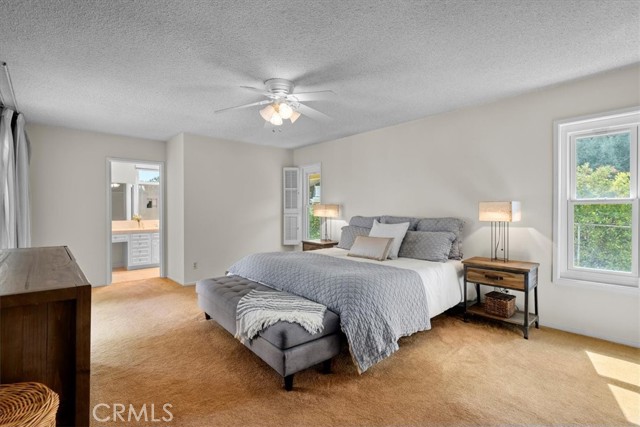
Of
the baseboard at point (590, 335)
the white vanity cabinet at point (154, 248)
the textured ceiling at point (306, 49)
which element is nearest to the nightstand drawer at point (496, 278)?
the baseboard at point (590, 335)

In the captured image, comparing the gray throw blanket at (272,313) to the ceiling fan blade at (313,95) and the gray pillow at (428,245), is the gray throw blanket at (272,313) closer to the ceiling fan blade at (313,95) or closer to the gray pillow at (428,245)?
the gray pillow at (428,245)

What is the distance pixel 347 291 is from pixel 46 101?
3913 millimetres

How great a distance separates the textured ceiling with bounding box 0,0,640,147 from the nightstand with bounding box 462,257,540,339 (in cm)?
179

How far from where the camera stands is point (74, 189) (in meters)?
4.78

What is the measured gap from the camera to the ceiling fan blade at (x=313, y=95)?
326 centimetres

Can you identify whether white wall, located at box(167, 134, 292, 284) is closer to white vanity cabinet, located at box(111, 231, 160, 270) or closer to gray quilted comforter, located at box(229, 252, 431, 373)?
white vanity cabinet, located at box(111, 231, 160, 270)

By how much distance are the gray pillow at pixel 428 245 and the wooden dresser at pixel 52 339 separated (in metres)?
3.26

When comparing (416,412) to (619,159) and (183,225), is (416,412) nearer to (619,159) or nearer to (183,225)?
(619,159)

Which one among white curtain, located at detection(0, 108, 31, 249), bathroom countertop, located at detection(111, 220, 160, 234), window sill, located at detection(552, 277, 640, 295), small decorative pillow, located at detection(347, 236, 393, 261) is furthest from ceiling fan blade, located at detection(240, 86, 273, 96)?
bathroom countertop, located at detection(111, 220, 160, 234)

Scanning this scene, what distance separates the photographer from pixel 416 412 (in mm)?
1932

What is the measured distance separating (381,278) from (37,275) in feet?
7.24

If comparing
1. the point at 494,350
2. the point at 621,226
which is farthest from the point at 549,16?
the point at 494,350

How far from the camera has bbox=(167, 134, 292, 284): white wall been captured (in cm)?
511

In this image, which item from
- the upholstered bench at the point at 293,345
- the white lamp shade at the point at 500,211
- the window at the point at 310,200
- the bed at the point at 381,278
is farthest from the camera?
the window at the point at 310,200
